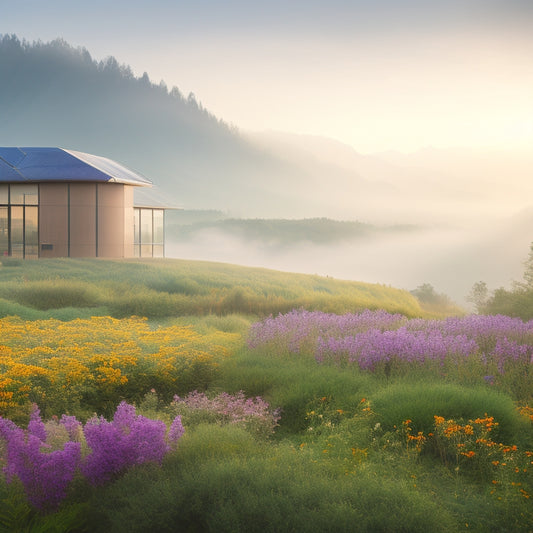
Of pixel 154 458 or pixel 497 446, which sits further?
pixel 497 446

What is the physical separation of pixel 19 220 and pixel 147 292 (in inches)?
448

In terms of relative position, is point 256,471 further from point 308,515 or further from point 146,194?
point 146,194

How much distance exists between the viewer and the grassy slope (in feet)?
52.0

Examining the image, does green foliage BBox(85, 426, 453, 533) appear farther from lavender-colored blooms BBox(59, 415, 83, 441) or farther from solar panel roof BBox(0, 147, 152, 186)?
solar panel roof BBox(0, 147, 152, 186)

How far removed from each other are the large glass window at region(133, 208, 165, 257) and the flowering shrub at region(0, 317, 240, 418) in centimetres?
2001

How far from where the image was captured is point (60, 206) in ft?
82.2

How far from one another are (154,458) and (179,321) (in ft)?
29.8

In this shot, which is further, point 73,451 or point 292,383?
point 292,383

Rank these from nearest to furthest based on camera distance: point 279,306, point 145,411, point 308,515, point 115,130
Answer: point 308,515 → point 145,411 → point 279,306 → point 115,130

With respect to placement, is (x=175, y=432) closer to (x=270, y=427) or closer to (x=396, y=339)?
(x=270, y=427)

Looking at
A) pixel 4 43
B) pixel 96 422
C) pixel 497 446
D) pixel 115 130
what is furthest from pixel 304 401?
pixel 4 43

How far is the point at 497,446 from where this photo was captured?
5.75 meters

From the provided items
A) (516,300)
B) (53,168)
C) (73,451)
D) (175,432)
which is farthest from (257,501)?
(53,168)

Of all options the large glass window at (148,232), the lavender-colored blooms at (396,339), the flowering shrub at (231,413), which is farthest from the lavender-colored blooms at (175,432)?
the large glass window at (148,232)
